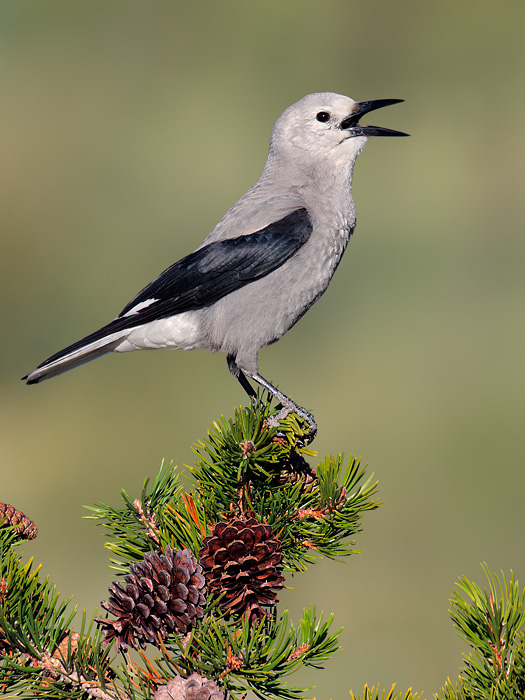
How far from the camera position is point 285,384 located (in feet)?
21.1

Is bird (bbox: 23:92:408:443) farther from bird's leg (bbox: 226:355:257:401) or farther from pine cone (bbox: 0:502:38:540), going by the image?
pine cone (bbox: 0:502:38:540)

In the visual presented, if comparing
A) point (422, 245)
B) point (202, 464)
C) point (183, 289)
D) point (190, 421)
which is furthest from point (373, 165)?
point (202, 464)

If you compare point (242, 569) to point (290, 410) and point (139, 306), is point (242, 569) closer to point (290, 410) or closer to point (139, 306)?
point (290, 410)

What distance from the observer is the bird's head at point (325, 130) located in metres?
2.77

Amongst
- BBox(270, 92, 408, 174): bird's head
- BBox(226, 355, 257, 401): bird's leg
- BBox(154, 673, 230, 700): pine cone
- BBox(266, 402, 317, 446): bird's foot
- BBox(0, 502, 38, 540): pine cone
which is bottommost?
BBox(154, 673, 230, 700): pine cone

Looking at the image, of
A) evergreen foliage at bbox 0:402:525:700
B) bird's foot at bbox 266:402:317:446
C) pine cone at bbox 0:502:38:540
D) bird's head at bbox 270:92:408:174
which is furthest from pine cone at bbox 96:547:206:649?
bird's head at bbox 270:92:408:174

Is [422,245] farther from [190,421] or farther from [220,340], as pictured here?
[220,340]

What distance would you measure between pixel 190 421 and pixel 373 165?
14.4 feet

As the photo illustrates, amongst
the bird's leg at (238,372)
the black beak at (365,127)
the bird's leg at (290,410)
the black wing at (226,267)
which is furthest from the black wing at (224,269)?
the black beak at (365,127)

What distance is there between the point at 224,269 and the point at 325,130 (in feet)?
2.26

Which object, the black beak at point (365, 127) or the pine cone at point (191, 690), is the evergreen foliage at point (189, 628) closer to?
the pine cone at point (191, 690)

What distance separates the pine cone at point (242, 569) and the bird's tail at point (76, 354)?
119 cm

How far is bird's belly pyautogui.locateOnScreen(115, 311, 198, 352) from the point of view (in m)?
2.62

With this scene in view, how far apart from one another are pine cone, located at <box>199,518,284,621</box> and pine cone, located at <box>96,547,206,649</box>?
8 cm
